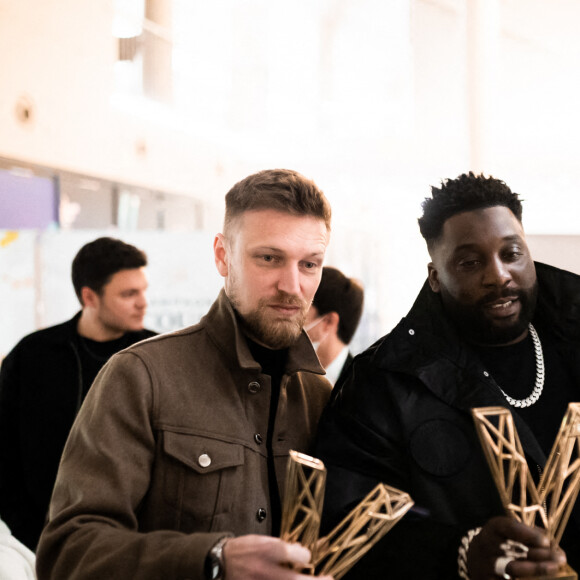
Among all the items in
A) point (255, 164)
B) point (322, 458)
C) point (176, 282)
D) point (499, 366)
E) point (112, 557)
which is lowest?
point (112, 557)

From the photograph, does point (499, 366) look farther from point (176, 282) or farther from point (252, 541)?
point (176, 282)

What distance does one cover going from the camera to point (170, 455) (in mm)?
1686

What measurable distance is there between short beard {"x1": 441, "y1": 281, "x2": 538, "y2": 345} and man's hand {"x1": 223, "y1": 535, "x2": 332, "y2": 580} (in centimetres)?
63

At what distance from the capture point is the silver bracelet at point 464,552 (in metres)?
1.50

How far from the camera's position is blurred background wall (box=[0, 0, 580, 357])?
4.70 metres

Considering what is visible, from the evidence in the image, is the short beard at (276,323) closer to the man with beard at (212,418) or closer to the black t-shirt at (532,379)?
the man with beard at (212,418)

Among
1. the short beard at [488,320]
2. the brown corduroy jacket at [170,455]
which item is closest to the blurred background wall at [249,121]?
the short beard at [488,320]

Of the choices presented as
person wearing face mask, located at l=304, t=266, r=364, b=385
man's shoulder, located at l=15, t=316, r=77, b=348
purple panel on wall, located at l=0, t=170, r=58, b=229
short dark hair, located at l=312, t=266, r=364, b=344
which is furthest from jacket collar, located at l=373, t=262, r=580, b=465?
purple panel on wall, located at l=0, t=170, r=58, b=229

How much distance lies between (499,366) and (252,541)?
28.1 inches

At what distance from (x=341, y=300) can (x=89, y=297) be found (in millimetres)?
1064

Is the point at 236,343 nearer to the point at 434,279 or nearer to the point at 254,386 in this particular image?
the point at 254,386

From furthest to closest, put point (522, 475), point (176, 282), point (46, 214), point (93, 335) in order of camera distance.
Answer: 1. point (46, 214)
2. point (176, 282)
3. point (93, 335)
4. point (522, 475)

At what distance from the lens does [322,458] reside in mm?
1772

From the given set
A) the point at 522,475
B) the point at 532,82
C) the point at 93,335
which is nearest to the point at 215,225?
the point at 532,82
